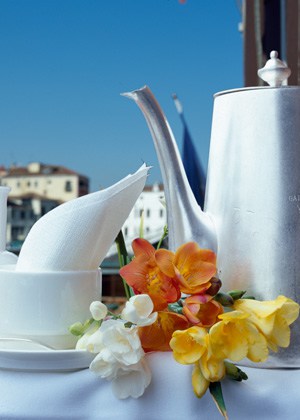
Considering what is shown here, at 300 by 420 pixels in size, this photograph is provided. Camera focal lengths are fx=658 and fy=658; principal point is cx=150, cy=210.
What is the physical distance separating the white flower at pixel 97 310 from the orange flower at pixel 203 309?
0.06m

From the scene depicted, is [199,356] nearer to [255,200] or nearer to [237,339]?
[237,339]

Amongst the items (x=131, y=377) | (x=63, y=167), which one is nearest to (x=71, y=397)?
(x=131, y=377)

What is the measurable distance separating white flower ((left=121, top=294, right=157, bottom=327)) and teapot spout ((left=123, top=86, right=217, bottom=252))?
0.42 feet

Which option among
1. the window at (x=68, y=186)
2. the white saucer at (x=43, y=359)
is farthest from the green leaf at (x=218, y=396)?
the window at (x=68, y=186)

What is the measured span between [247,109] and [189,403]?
0.84 ft

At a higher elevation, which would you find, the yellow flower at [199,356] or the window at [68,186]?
the yellow flower at [199,356]

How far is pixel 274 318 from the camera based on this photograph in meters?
0.47

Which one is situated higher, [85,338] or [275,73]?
[275,73]

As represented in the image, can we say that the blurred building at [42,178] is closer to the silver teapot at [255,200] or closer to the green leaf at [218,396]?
the silver teapot at [255,200]

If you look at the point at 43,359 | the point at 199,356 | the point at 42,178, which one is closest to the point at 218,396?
the point at 199,356

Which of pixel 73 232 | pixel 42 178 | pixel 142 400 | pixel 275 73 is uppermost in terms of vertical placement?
pixel 275 73

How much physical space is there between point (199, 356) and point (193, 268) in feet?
0.25

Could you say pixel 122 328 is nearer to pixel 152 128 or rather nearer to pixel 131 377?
pixel 131 377

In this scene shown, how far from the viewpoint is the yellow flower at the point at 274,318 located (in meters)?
Answer: 0.47
